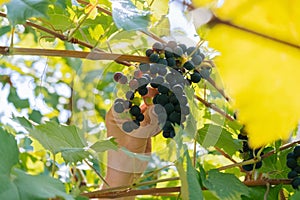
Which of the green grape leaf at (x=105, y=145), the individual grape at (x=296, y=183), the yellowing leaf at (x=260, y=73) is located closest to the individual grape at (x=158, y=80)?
the green grape leaf at (x=105, y=145)

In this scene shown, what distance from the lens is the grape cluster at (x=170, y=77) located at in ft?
2.39

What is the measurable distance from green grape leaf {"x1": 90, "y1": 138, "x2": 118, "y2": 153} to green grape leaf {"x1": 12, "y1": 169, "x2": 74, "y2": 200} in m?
0.11

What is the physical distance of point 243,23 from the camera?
0.63 ft

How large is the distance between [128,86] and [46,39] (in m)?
0.27

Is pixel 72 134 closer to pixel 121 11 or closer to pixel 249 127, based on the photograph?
pixel 121 11

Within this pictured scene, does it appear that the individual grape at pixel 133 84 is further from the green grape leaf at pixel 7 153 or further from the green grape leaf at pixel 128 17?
the green grape leaf at pixel 7 153

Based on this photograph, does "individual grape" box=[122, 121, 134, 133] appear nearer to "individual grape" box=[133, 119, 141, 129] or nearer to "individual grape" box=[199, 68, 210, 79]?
"individual grape" box=[133, 119, 141, 129]

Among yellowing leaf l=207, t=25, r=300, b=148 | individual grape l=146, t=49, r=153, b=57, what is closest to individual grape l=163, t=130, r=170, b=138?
individual grape l=146, t=49, r=153, b=57

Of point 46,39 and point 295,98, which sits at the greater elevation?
point 295,98

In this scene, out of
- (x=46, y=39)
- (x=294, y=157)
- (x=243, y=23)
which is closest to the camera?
(x=243, y=23)

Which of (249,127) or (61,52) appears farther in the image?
(61,52)

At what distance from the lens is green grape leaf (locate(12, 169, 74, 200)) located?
Result: 0.50 metres

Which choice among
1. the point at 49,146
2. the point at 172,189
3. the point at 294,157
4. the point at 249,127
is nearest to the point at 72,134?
the point at 49,146

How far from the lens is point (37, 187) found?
516 millimetres
